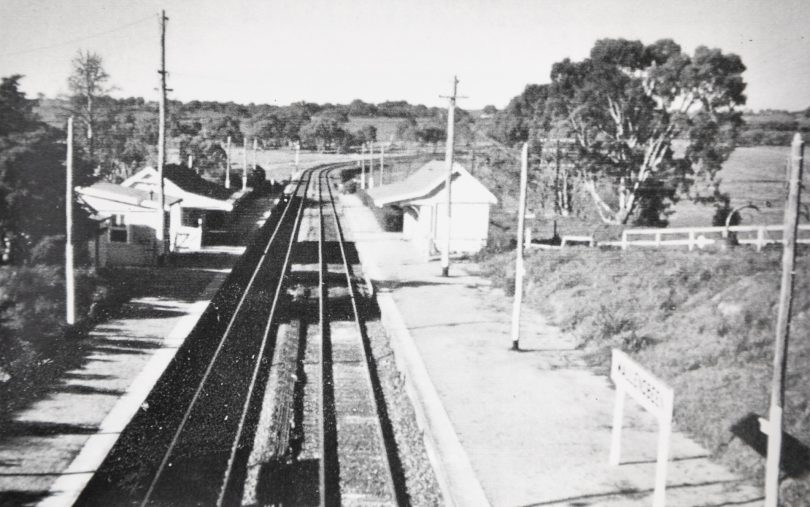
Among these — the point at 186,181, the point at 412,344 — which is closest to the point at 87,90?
the point at 186,181

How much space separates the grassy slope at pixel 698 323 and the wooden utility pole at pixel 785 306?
129 centimetres

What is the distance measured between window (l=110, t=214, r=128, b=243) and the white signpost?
20.5 m

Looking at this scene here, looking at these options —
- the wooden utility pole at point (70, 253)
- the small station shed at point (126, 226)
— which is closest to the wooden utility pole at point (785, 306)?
the wooden utility pole at point (70, 253)

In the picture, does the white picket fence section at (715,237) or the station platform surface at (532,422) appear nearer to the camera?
the station platform surface at (532,422)

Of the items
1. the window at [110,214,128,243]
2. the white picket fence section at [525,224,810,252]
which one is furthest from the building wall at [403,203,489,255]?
the window at [110,214,128,243]

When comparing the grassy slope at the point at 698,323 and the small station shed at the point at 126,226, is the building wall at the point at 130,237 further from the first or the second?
the grassy slope at the point at 698,323

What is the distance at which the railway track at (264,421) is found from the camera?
8.44 meters

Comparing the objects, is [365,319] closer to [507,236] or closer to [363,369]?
[363,369]

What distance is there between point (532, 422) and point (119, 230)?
19.1 meters

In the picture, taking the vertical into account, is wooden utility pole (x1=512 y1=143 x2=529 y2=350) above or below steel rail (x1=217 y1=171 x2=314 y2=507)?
above

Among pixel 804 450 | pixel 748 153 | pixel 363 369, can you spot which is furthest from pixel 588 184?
pixel 804 450

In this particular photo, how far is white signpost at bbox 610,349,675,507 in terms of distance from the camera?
754 centimetres

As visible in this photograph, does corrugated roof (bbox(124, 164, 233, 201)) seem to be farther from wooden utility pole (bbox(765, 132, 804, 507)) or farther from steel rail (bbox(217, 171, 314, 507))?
wooden utility pole (bbox(765, 132, 804, 507))

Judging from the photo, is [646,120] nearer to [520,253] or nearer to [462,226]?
[462,226]
